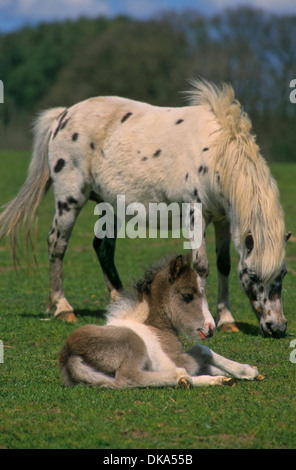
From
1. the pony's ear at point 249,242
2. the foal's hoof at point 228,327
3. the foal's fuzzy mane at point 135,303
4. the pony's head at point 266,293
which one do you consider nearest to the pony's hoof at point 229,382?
the foal's fuzzy mane at point 135,303

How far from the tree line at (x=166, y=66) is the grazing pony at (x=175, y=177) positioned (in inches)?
985

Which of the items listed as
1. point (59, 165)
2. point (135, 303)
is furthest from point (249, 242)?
point (59, 165)

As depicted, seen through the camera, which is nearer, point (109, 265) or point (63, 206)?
point (63, 206)

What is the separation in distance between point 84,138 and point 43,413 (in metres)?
5.03

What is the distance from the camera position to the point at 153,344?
5777mm

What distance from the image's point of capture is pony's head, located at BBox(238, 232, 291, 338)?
292 inches

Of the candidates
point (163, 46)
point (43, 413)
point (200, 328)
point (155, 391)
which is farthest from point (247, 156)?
point (163, 46)

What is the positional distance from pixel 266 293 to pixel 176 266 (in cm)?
177

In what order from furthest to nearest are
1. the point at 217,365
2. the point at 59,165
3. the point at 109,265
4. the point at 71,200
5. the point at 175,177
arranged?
the point at 109,265, the point at 59,165, the point at 71,200, the point at 175,177, the point at 217,365

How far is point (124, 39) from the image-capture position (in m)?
53.9

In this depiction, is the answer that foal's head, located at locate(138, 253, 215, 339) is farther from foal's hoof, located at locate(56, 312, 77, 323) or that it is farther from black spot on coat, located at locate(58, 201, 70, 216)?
black spot on coat, located at locate(58, 201, 70, 216)

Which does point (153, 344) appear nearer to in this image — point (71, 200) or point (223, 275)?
point (223, 275)

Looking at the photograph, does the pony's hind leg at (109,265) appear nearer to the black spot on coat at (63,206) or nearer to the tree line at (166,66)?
the black spot on coat at (63,206)

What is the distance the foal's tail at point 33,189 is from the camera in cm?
980
